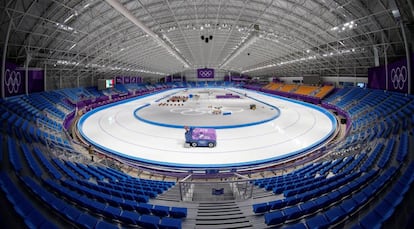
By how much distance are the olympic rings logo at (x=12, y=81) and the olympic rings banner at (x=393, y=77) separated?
36.6 meters

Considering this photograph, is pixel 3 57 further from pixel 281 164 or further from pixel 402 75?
pixel 402 75

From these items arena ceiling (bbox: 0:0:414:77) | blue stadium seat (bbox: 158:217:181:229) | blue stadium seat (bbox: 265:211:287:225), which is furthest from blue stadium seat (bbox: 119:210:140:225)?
arena ceiling (bbox: 0:0:414:77)

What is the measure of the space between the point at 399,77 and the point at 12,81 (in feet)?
125

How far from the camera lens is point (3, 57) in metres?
18.1

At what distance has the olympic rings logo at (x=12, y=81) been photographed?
66.9ft

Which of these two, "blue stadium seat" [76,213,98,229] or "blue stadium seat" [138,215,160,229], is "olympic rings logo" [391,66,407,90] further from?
"blue stadium seat" [76,213,98,229]

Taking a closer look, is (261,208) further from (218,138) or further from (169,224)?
(218,138)

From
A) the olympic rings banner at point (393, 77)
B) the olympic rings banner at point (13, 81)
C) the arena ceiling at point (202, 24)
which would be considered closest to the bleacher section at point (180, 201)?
the olympic rings banner at point (393, 77)

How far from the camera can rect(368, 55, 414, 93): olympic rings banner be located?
1994 cm

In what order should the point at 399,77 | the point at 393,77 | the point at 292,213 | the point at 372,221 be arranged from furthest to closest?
the point at 393,77 → the point at 399,77 → the point at 292,213 → the point at 372,221

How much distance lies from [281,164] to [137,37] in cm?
2831

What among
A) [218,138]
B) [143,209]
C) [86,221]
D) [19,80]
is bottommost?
[218,138]

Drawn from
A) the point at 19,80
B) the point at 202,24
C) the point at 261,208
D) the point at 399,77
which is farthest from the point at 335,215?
the point at 202,24

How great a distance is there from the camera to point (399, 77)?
20.9 m
